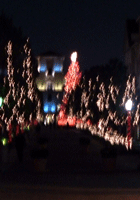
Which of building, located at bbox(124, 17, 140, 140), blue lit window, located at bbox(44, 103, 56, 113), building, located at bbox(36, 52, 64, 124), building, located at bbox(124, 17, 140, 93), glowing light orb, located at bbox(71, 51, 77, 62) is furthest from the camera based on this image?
blue lit window, located at bbox(44, 103, 56, 113)

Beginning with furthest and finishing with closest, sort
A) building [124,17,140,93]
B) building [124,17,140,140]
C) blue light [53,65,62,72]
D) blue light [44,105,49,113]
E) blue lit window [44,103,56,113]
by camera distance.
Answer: blue light [53,65,62,72], blue light [44,105,49,113], blue lit window [44,103,56,113], building [124,17,140,93], building [124,17,140,140]

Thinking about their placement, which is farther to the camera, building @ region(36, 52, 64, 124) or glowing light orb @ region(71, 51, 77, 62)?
building @ region(36, 52, 64, 124)

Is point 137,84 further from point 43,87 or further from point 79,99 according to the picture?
point 43,87

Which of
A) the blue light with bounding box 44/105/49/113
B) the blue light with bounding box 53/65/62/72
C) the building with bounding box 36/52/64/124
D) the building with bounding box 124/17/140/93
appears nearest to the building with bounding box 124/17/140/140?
the building with bounding box 124/17/140/93

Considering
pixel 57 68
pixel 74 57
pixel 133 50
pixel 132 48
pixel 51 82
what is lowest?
pixel 133 50

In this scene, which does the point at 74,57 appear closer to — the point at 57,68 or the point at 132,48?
the point at 132,48

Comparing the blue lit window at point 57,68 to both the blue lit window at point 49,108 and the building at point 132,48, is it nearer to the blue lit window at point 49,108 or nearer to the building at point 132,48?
the blue lit window at point 49,108

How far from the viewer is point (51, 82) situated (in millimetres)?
166625

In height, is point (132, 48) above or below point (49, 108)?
above

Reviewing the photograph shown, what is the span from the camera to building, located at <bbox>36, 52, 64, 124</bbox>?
163 metres

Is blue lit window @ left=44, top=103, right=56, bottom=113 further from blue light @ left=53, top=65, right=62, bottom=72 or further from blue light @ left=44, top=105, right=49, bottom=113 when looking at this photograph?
blue light @ left=53, top=65, right=62, bottom=72

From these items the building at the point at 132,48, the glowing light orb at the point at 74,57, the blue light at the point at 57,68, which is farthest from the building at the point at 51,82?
the building at the point at 132,48

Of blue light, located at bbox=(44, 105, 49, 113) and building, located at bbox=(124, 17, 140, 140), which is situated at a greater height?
building, located at bbox=(124, 17, 140, 140)

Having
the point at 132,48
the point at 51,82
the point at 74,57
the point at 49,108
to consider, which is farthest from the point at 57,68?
the point at 132,48
